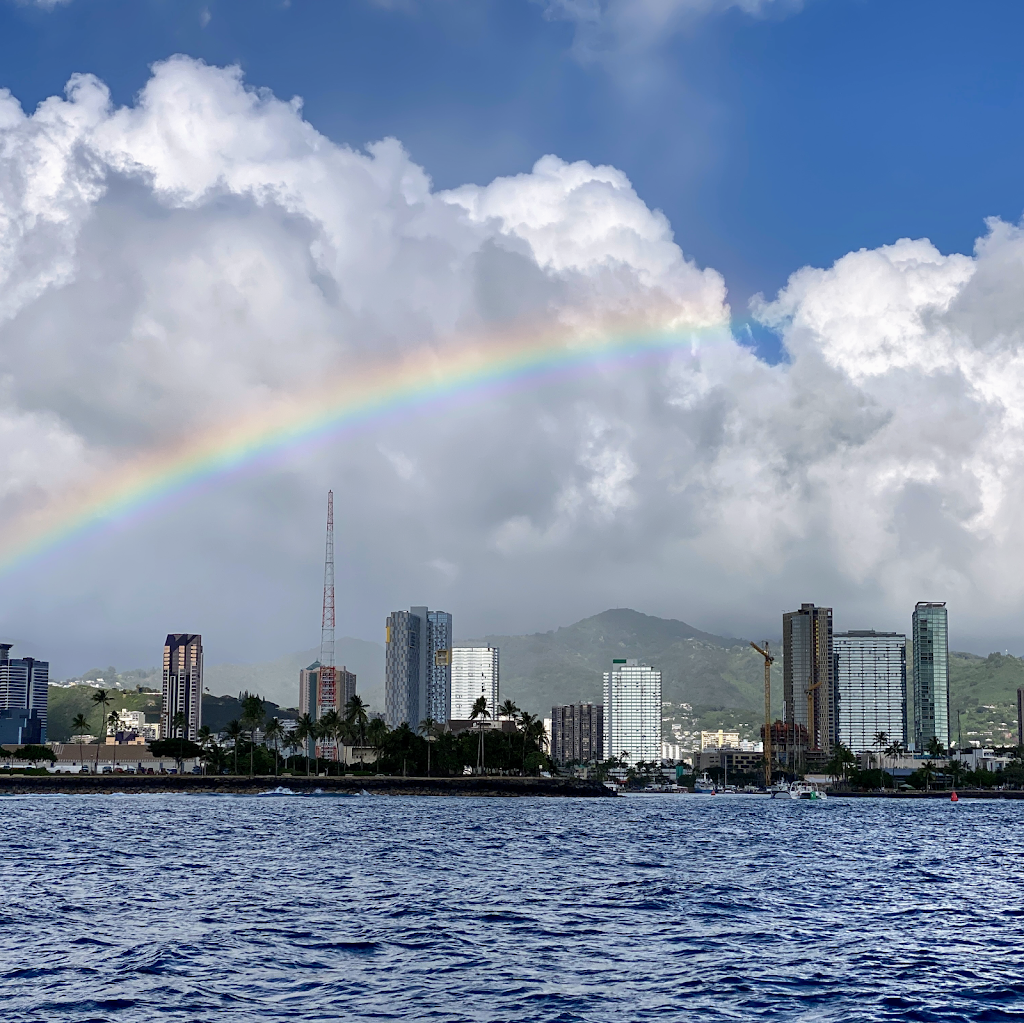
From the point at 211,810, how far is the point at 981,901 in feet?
481

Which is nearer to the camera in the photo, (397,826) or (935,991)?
(935,991)

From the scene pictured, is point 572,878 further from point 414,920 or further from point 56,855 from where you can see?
point 56,855

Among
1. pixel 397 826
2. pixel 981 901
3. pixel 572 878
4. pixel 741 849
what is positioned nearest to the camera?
pixel 981 901

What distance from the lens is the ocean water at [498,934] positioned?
1516 inches

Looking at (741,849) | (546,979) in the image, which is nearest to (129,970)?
(546,979)

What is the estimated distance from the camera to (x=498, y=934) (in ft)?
174

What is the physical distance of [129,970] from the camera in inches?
1710

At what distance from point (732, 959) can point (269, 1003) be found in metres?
19.4

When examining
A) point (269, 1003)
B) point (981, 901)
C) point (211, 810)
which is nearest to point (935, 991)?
point (269, 1003)

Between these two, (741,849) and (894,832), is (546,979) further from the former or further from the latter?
(894,832)

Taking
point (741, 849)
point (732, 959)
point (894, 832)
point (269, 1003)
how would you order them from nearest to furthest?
point (269, 1003) → point (732, 959) → point (741, 849) → point (894, 832)

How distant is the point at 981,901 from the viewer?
7238 centimetres

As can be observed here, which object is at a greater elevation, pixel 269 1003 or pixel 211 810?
pixel 269 1003

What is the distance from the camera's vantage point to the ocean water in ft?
126
